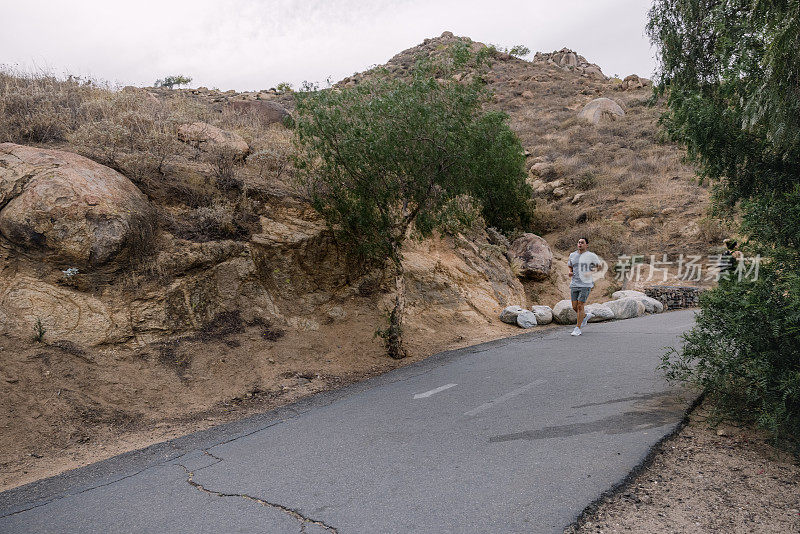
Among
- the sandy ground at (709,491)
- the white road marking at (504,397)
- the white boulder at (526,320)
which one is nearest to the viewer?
the sandy ground at (709,491)

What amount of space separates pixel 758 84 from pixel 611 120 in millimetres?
33215

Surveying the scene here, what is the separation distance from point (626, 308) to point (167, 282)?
12.1 m

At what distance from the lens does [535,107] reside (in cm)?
4162

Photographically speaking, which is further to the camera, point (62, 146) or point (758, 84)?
point (62, 146)

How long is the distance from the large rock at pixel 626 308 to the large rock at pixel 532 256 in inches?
141

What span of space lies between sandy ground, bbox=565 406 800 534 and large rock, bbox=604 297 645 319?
9832 millimetres

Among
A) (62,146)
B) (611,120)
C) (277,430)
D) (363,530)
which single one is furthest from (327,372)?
(611,120)

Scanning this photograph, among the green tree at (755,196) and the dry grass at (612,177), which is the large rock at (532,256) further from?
the green tree at (755,196)

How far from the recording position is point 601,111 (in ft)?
119

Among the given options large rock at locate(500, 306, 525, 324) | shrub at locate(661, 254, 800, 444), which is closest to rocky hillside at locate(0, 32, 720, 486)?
large rock at locate(500, 306, 525, 324)

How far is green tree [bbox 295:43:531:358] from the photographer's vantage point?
928 cm

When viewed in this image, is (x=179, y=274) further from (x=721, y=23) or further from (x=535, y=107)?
(x=535, y=107)

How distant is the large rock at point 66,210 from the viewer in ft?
26.0

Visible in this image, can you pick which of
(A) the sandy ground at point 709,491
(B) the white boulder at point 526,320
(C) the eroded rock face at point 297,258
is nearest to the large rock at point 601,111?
(B) the white boulder at point 526,320
